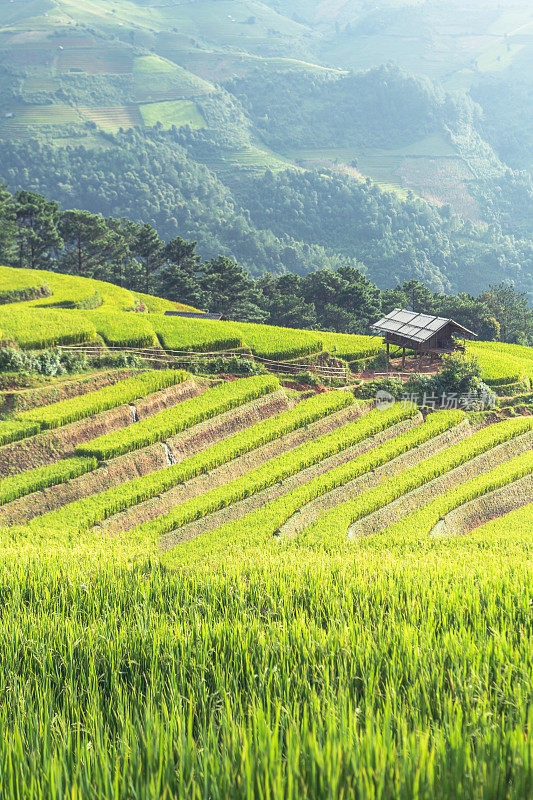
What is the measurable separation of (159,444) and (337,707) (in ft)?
92.0

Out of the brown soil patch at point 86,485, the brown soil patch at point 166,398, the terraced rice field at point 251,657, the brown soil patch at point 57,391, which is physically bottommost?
the brown soil patch at point 86,485

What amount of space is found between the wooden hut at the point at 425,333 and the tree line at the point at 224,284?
32179 mm

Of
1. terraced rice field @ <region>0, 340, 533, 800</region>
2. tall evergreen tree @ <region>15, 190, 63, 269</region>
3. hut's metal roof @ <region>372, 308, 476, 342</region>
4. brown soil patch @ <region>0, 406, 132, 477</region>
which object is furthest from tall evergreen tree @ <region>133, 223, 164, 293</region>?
terraced rice field @ <region>0, 340, 533, 800</region>

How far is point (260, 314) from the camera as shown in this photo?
87000 millimetres

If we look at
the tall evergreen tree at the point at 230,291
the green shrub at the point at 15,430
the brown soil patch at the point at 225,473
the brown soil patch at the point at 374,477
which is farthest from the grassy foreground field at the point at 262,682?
the tall evergreen tree at the point at 230,291

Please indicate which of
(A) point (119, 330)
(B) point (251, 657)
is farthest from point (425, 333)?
(B) point (251, 657)

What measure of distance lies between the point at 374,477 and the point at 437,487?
158 inches

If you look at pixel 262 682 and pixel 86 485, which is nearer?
pixel 262 682

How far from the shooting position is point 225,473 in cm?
3384

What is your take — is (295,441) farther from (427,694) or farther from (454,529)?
(427,694)

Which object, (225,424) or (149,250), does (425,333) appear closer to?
(225,424)

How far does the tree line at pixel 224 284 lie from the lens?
80.1m

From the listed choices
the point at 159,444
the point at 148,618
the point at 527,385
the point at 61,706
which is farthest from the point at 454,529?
the point at 61,706

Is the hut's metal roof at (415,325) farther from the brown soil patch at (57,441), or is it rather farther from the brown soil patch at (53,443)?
the brown soil patch at (53,443)
